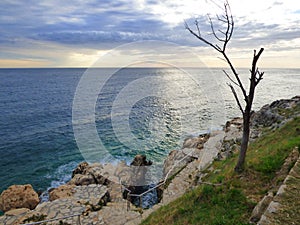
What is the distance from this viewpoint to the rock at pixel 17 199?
15430mm

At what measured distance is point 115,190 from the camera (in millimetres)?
16609

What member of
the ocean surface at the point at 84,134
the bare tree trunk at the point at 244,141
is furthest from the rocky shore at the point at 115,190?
the ocean surface at the point at 84,134

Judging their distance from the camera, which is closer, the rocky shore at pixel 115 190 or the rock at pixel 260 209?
the rock at pixel 260 209

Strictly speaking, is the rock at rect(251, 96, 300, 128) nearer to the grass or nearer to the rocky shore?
the rocky shore

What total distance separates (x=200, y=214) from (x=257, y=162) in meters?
3.40

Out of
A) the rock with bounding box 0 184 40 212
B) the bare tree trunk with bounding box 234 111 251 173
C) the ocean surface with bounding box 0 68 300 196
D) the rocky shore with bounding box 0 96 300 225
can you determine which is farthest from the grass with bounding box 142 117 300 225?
the ocean surface with bounding box 0 68 300 196

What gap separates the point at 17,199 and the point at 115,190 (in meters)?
6.24

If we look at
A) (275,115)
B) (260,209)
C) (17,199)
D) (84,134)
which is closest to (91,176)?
(17,199)

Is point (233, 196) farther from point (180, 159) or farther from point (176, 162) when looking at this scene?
point (180, 159)

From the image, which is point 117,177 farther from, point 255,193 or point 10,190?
point 255,193

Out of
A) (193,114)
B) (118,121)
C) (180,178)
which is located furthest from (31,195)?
(193,114)

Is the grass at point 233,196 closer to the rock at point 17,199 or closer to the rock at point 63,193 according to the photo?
the rock at point 63,193

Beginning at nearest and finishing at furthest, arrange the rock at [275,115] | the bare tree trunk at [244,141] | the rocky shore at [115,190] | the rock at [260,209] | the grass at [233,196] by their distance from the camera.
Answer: the rock at [260,209]
the grass at [233,196]
the bare tree trunk at [244,141]
the rocky shore at [115,190]
the rock at [275,115]

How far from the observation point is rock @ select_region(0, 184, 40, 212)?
15.4m
